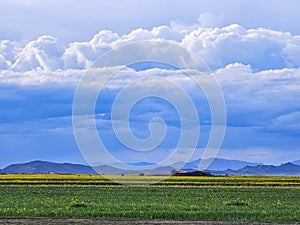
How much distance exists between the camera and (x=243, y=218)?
3372 cm

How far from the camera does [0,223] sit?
31.2 metres

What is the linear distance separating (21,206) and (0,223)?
784 centimetres

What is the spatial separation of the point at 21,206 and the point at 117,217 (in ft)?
25.5

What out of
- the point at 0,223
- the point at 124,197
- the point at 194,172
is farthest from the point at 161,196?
the point at 194,172

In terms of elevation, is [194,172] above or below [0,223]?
above

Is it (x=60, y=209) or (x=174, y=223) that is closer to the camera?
(x=174, y=223)

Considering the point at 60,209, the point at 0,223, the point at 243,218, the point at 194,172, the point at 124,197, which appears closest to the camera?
the point at 0,223

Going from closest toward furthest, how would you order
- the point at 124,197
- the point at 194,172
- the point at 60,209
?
the point at 60,209 → the point at 124,197 → the point at 194,172

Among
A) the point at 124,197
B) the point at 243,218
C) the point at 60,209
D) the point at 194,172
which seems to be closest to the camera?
the point at 243,218

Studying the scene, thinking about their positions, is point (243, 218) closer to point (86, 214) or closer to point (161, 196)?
point (86, 214)

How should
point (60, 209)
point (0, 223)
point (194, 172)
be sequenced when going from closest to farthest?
point (0, 223), point (60, 209), point (194, 172)

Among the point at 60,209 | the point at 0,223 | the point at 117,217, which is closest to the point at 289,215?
the point at 117,217

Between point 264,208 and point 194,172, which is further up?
point 194,172

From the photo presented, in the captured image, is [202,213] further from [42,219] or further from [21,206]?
[21,206]
